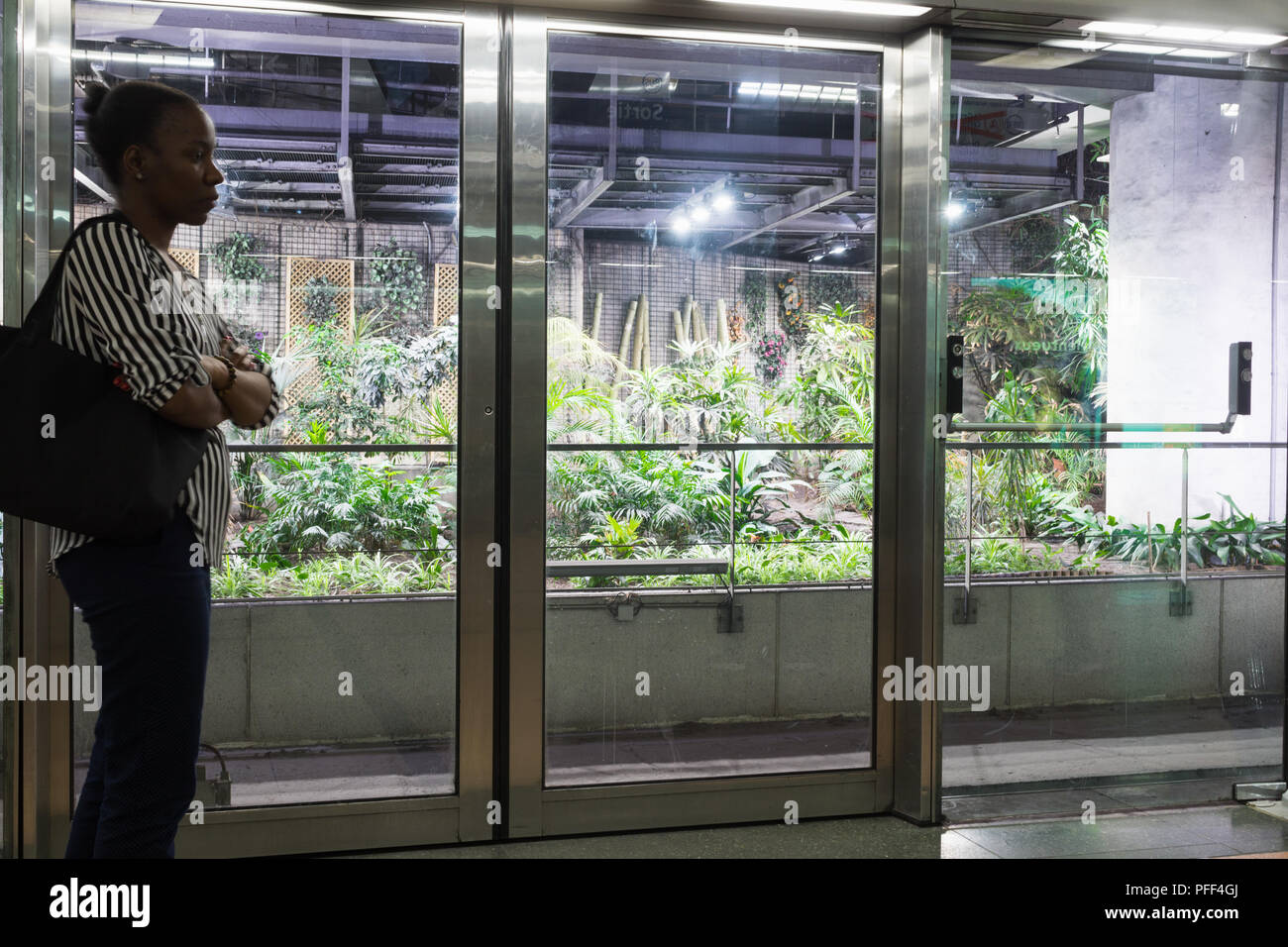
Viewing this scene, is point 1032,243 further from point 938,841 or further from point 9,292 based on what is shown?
point 9,292

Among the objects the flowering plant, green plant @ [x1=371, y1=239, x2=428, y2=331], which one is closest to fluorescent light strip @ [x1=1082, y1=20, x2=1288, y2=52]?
the flowering plant

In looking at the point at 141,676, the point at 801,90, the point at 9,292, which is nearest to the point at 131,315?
the point at 141,676

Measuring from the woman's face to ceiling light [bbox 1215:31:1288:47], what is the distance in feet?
9.91

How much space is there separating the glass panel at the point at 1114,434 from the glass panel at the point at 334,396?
147 centimetres

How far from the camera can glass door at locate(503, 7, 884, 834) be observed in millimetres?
3008

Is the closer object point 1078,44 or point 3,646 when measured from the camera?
point 3,646

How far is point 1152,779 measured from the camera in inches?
134

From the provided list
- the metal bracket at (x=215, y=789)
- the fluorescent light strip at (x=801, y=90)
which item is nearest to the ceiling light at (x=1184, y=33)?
the fluorescent light strip at (x=801, y=90)

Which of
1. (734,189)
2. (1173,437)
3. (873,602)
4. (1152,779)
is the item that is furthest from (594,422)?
(1152,779)

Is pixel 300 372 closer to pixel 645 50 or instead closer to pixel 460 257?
pixel 460 257

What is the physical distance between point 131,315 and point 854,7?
216 centimetres

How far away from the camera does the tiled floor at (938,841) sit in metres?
2.91

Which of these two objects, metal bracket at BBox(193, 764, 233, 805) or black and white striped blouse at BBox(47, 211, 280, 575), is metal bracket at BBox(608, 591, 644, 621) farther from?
black and white striped blouse at BBox(47, 211, 280, 575)

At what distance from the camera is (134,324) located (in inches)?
68.4
